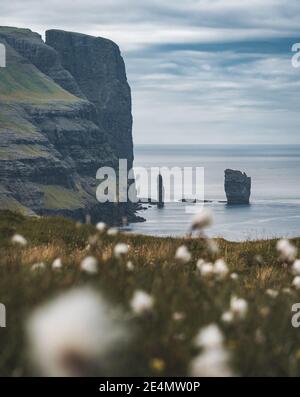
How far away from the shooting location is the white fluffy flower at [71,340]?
16.4 feet

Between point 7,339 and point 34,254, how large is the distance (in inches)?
327

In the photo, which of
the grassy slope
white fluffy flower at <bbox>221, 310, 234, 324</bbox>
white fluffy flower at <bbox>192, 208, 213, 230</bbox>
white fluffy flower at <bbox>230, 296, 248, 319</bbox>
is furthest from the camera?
white fluffy flower at <bbox>192, 208, 213, 230</bbox>

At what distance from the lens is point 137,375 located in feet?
20.2

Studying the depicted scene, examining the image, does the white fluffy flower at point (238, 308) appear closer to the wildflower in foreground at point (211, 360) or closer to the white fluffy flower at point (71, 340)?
the wildflower in foreground at point (211, 360)

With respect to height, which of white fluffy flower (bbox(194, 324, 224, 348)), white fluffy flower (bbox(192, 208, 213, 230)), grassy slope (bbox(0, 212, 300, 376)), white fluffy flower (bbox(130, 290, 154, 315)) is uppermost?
white fluffy flower (bbox(192, 208, 213, 230))

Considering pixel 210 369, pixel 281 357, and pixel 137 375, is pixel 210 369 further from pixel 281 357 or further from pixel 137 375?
pixel 281 357

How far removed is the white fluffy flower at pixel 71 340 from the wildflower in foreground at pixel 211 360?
2.43 ft

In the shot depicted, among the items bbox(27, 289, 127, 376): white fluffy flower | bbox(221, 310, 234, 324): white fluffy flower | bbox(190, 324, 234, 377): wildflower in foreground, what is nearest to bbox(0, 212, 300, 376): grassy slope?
bbox(221, 310, 234, 324): white fluffy flower

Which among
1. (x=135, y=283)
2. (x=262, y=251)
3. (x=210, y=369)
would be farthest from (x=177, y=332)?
(x=262, y=251)

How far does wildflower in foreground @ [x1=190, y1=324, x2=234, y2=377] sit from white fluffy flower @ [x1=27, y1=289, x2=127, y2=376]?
2.43 feet

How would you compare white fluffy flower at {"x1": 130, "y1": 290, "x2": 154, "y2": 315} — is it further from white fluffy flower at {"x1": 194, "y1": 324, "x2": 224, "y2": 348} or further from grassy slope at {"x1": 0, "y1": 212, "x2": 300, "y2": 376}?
white fluffy flower at {"x1": 194, "y1": 324, "x2": 224, "y2": 348}

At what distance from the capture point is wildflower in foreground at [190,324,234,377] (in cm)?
575

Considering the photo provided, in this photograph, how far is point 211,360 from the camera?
5727 millimetres

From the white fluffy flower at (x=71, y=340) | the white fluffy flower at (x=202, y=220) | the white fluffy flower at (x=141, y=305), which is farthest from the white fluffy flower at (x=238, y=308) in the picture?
the white fluffy flower at (x=71, y=340)
